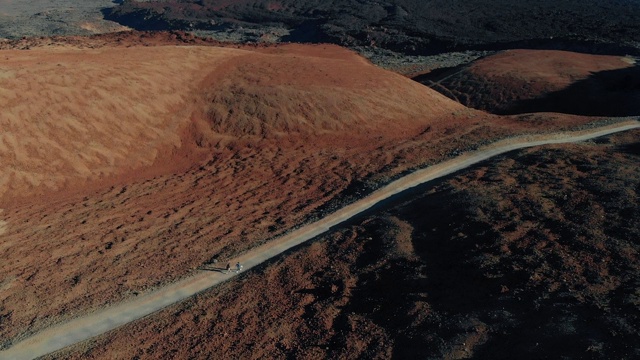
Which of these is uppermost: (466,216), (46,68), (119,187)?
(46,68)

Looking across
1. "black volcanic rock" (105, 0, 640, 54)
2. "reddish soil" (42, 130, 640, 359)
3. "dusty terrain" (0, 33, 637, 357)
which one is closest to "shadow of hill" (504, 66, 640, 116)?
"dusty terrain" (0, 33, 637, 357)

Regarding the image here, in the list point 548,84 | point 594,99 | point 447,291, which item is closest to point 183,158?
point 447,291

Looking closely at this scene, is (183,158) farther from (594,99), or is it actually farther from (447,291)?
(594,99)

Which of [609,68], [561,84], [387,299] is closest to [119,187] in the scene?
[387,299]

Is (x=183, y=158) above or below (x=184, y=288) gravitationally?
below

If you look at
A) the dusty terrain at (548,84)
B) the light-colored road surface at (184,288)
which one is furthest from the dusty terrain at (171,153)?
the dusty terrain at (548,84)

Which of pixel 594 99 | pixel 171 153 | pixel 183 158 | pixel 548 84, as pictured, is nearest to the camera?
pixel 183 158

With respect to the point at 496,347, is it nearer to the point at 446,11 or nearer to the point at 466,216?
the point at 466,216
